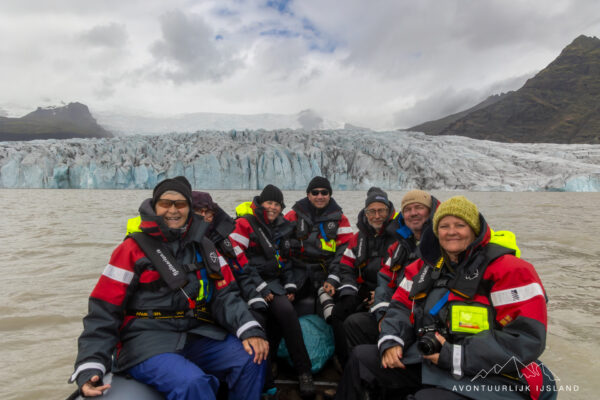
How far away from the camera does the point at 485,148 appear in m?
32.8

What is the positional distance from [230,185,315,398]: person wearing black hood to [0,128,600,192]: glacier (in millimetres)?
25355

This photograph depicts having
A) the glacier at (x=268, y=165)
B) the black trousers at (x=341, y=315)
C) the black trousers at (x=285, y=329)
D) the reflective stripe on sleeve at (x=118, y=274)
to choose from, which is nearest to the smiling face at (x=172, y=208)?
the reflective stripe on sleeve at (x=118, y=274)

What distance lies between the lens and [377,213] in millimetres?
2910

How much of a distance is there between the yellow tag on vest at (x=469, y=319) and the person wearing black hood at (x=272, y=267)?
3.76ft

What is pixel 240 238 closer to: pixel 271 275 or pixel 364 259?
pixel 271 275

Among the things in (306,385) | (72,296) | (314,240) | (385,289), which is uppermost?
(314,240)

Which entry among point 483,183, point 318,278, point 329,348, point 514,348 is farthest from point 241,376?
point 483,183

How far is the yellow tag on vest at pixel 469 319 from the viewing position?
1599 mm

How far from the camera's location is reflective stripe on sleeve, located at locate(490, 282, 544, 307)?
1.50 m

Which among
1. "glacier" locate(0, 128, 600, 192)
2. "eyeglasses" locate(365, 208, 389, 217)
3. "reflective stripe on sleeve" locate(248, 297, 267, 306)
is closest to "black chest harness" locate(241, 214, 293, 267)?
"reflective stripe on sleeve" locate(248, 297, 267, 306)

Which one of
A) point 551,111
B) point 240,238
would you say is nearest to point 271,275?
point 240,238

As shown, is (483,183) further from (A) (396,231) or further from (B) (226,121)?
(B) (226,121)

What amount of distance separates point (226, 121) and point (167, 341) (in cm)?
5621

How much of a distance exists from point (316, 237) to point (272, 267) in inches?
23.4
